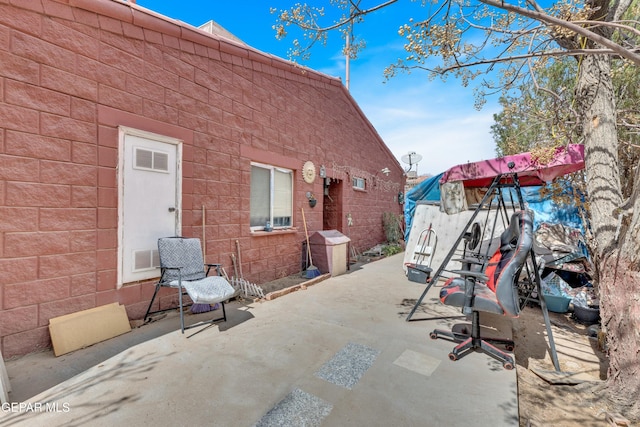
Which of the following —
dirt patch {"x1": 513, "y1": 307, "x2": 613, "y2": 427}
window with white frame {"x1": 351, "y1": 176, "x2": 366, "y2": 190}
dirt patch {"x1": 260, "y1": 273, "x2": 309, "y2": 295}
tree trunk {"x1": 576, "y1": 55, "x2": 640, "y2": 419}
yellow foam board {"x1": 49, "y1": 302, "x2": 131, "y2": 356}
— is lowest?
dirt patch {"x1": 513, "y1": 307, "x2": 613, "y2": 427}

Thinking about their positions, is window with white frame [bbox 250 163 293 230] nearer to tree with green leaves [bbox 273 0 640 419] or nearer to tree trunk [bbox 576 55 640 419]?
tree with green leaves [bbox 273 0 640 419]

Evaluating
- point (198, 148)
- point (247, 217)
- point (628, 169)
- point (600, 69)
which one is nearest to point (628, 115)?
point (628, 169)

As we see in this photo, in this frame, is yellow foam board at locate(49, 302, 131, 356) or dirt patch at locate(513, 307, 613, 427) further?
yellow foam board at locate(49, 302, 131, 356)

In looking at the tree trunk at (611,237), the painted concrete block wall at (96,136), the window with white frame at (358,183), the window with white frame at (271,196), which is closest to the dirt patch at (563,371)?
the tree trunk at (611,237)

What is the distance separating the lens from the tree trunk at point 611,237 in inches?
90.9

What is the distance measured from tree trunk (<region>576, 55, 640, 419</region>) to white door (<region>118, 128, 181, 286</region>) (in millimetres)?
5076

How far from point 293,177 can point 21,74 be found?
4.53 m

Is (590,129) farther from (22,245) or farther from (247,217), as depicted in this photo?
(22,245)

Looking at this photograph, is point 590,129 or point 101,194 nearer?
point 590,129

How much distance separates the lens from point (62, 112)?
2.97m

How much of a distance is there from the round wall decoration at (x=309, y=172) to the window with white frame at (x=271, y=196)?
1.33 feet

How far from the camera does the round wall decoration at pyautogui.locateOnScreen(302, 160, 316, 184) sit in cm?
679

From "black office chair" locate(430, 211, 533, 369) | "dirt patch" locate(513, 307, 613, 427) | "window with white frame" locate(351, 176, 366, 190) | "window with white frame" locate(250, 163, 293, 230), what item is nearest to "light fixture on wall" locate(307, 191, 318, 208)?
"window with white frame" locate(250, 163, 293, 230)

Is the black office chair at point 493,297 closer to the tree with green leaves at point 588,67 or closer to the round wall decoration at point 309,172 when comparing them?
the tree with green leaves at point 588,67
